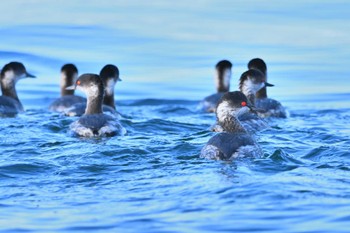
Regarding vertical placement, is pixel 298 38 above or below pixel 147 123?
above

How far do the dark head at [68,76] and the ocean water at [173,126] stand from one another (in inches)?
26.6

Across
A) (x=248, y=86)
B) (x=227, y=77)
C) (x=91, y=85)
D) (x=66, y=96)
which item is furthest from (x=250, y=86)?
(x=66, y=96)

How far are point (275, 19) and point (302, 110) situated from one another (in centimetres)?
724

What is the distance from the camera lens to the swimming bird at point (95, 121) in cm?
1666

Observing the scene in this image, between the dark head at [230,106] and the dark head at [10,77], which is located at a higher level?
the dark head at [10,77]

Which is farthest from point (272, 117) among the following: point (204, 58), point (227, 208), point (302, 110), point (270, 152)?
point (227, 208)

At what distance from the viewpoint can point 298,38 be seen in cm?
2584

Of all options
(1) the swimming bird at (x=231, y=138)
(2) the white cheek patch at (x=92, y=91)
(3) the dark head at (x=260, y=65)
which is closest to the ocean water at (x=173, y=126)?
(1) the swimming bird at (x=231, y=138)

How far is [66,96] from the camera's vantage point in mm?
20422

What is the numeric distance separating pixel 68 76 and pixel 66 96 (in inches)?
41.2

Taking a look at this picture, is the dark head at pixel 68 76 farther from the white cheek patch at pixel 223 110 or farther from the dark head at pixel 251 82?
the white cheek patch at pixel 223 110

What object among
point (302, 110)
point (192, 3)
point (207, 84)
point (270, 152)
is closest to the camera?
point (270, 152)

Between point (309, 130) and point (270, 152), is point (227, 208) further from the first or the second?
point (309, 130)

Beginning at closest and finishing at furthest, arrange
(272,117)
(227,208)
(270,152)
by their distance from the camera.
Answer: (227,208) < (270,152) < (272,117)
